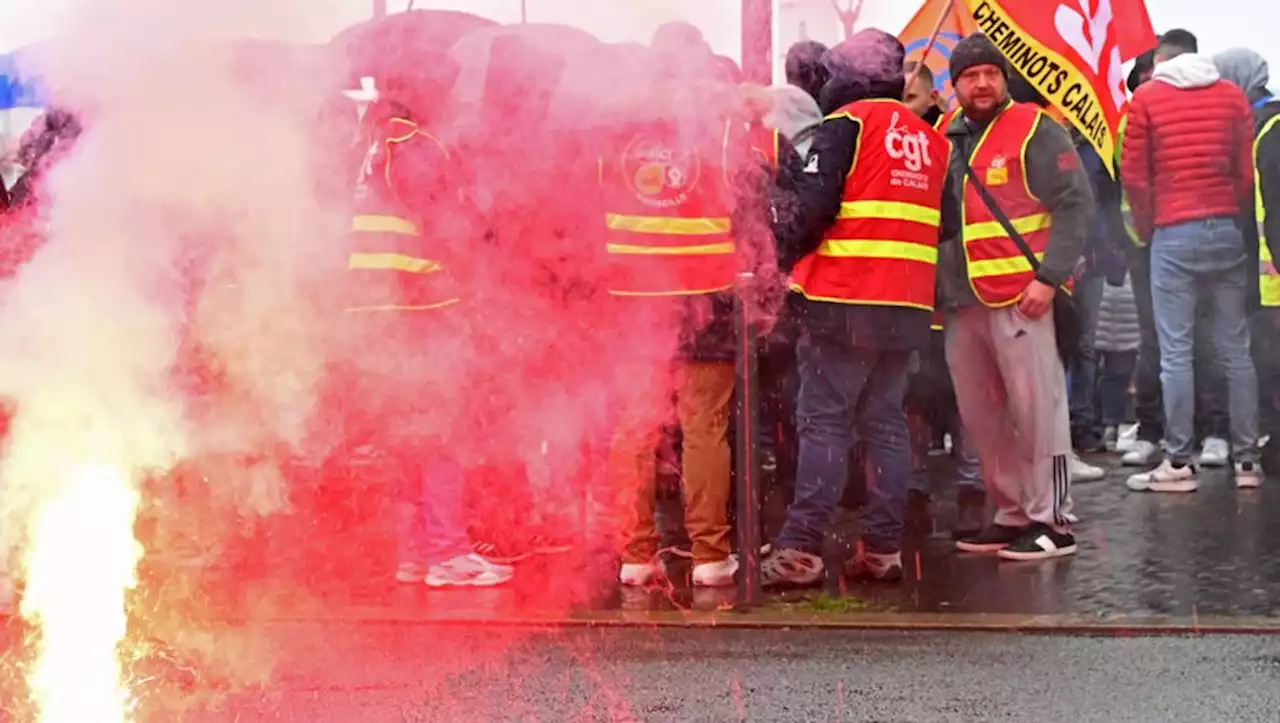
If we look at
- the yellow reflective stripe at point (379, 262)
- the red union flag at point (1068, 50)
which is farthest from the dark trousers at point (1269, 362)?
the yellow reflective stripe at point (379, 262)

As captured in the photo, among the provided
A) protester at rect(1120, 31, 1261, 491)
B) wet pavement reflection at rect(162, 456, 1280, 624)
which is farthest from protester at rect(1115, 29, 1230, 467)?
wet pavement reflection at rect(162, 456, 1280, 624)

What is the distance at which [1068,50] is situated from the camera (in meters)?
6.81

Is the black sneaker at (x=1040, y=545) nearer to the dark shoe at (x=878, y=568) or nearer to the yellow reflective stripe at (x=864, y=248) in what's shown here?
the dark shoe at (x=878, y=568)

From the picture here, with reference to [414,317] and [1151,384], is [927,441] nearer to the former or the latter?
[1151,384]

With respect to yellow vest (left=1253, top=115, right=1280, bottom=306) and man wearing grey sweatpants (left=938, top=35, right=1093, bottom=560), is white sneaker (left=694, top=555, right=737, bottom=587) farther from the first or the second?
yellow vest (left=1253, top=115, right=1280, bottom=306)

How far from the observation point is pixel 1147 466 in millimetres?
8320

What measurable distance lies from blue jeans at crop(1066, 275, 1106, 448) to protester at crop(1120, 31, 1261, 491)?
110 centimetres

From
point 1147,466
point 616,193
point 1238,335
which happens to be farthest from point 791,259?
point 1147,466

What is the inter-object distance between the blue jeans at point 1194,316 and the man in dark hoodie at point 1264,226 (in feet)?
0.43

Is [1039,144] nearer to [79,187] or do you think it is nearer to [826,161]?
[826,161]

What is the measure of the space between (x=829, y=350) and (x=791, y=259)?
1.25ft

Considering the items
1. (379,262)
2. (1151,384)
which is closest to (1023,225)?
(379,262)

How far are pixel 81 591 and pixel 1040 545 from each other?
3.74m

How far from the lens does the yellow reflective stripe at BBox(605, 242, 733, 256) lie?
512cm
